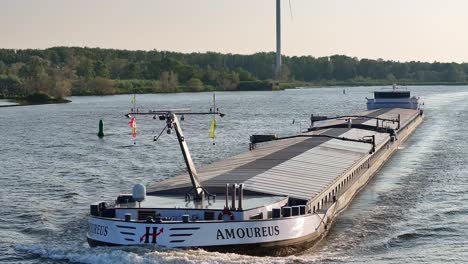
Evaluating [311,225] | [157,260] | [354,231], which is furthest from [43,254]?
[354,231]

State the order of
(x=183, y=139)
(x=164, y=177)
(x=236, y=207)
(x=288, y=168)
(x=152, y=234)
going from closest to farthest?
(x=152, y=234), (x=236, y=207), (x=183, y=139), (x=288, y=168), (x=164, y=177)

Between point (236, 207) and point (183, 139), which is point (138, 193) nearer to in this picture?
point (183, 139)

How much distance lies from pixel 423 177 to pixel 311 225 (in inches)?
884

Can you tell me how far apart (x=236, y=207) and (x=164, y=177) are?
23597 millimetres

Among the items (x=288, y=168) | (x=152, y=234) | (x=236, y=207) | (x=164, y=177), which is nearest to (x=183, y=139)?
(x=236, y=207)

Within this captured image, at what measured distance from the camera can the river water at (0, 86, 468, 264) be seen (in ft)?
101

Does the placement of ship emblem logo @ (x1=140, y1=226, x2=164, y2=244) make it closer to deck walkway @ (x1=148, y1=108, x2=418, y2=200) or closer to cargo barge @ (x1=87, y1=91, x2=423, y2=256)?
cargo barge @ (x1=87, y1=91, x2=423, y2=256)

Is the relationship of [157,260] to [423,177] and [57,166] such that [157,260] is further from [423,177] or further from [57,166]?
[57,166]

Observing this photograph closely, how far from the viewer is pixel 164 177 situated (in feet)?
171

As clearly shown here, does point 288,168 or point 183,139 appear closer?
point 183,139

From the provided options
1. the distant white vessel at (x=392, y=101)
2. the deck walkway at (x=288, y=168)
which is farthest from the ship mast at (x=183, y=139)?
the distant white vessel at (x=392, y=101)

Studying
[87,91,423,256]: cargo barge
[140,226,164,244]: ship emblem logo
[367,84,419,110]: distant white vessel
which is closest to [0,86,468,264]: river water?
[140,226,164,244]: ship emblem logo

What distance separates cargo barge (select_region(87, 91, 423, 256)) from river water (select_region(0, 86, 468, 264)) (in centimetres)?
50

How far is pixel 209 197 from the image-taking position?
31625 mm
